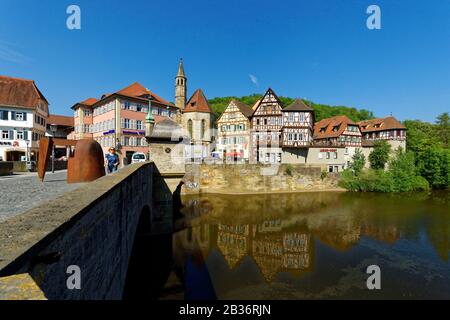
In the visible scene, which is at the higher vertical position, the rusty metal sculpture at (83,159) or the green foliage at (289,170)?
the rusty metal sculpture at (83,159)

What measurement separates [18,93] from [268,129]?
3211 cm

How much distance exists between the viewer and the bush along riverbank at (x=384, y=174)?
30766 millimetres

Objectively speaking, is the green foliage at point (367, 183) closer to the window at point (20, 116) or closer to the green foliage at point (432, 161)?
the green foliage at point (432, 161)

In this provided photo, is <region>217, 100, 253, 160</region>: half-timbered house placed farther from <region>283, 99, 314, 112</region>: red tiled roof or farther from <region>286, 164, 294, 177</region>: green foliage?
<region>286, 164, 294, 177</region>: green foliage

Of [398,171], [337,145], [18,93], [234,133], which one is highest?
[18,93]

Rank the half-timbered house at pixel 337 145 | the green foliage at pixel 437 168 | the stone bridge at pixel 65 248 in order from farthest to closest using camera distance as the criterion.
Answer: the green foliage at pixel 437 168
the half-timbered house at pixel 337 145
the stone bridge at pixel 65 248

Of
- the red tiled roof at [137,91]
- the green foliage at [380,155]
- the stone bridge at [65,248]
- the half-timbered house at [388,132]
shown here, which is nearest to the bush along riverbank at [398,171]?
the green foliage at [380,155]

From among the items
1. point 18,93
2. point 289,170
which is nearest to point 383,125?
point 289,170

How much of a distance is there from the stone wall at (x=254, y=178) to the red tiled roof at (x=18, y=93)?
67.5 feet

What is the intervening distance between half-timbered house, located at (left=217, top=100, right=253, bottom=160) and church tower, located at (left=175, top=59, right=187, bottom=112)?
11125 mm

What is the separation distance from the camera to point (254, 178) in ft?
94.0

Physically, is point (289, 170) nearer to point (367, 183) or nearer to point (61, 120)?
point (367, 183)
